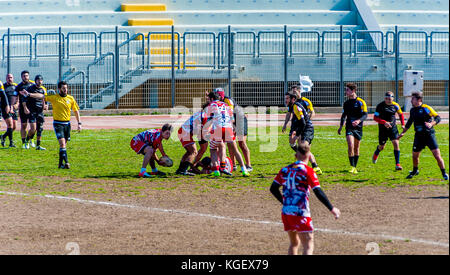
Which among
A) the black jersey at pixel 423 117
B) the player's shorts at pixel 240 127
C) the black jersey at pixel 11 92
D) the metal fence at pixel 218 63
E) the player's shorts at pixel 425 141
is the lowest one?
the player's shorts at pixel 425 141

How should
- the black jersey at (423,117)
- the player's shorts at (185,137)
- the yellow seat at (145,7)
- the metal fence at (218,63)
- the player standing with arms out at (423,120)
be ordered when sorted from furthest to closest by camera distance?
the yellow seat at (145,7)
the metal fence at (218,63)
the player's shorts at (185,137)
the black jersey at (423,117)
the player standing with arms out at (423,120)

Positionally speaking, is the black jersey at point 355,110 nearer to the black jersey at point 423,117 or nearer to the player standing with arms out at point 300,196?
the black jersey at point 423,117

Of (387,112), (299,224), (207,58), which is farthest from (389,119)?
(207,58)

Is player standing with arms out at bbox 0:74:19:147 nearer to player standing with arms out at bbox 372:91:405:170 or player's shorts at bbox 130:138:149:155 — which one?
player's shorts at bbox 130:138:149:155

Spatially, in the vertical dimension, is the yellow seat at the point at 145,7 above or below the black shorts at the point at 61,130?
above

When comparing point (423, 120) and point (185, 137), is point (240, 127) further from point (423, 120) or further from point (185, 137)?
point (423, 120)

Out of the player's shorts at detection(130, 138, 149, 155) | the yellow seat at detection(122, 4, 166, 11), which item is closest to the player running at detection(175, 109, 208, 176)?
the player's shorts at detection(130, 138, 149, 155)

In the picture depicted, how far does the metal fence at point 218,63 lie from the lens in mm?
32094

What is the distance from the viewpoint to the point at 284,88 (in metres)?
32.7

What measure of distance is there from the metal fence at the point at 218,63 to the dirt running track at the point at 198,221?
17.3m

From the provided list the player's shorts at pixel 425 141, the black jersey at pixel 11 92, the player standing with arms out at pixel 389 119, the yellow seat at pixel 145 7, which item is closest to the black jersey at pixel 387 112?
the player standing with arms out at pixel 389 119

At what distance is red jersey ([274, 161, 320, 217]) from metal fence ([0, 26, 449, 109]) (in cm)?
2392

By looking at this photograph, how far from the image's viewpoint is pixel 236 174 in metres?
16.3

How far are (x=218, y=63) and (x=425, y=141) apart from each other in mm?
19538
